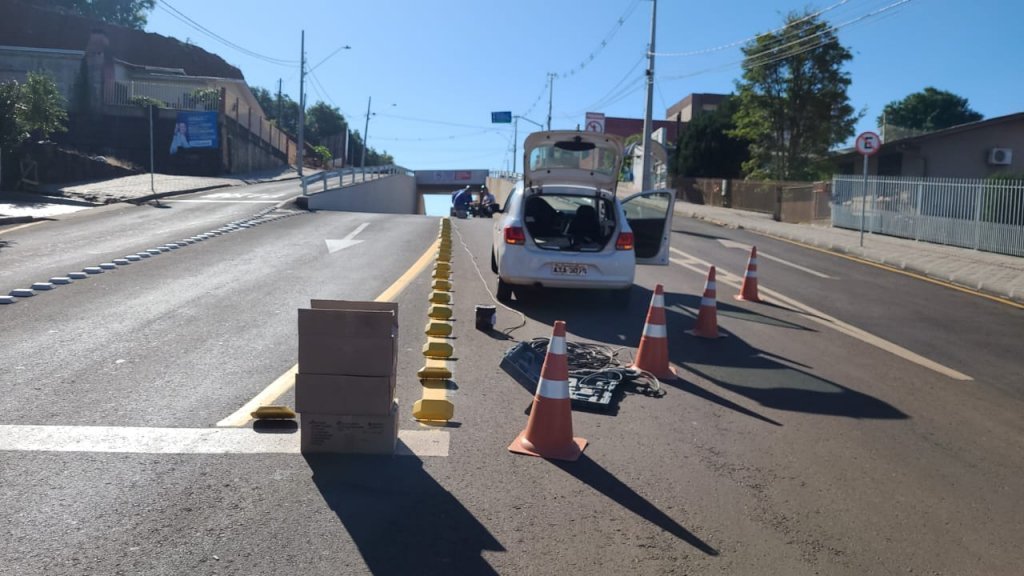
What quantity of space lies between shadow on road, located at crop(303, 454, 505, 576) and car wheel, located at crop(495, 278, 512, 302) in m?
6.10

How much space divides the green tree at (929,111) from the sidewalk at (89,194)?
Result: 5832 centimetres

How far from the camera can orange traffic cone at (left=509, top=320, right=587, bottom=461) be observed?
5.62 metres

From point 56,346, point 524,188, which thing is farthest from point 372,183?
point 56,346

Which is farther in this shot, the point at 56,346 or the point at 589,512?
the point at 56,346

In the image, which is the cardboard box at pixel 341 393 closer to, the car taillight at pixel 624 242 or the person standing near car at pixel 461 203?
the car taillight at pixel 624 242

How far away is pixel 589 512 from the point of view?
4.76m

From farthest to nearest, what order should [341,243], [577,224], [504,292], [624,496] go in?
[341,243]
[577,224]
[504,292]
[624,496]

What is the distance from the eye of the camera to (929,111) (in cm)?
7375

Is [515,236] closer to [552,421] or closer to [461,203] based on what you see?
[552,421]

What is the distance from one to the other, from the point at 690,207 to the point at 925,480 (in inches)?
1481

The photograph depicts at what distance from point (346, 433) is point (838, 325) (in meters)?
7.77

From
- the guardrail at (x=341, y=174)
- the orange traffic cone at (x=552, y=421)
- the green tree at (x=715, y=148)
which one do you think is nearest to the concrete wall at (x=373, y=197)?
the guardrail at (x=341, y=174)

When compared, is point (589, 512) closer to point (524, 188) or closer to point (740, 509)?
point (740, 509)

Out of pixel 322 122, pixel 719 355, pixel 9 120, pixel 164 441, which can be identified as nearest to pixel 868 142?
pixel 719 355
